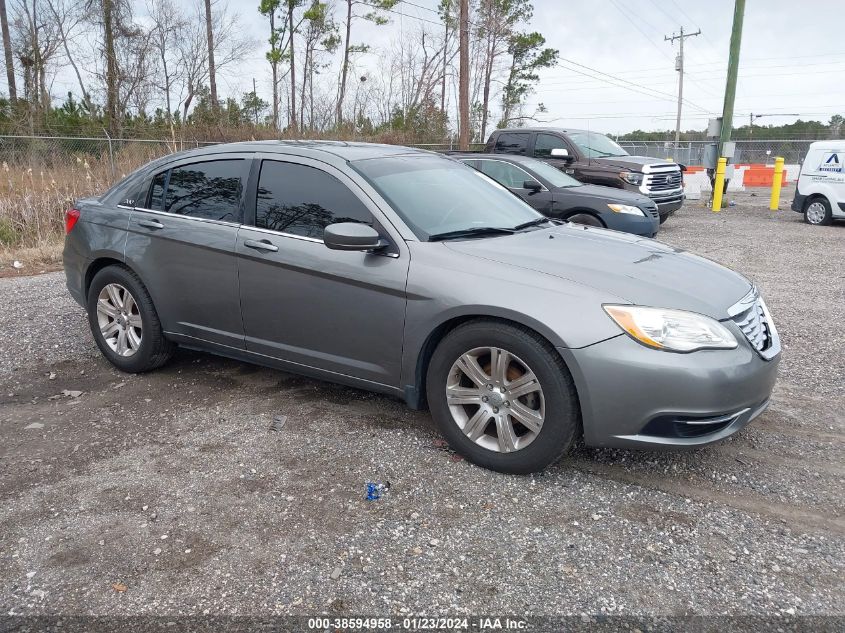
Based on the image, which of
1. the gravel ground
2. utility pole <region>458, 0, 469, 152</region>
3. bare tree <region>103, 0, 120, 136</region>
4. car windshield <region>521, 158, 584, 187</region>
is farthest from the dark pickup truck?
bare tree <region>103, 0, 120, 136</region>

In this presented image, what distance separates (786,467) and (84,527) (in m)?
3.45

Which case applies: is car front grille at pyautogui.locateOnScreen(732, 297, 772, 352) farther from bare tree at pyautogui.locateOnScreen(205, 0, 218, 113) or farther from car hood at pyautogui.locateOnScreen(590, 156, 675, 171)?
bare tree at pyautogui.locateOnScreen(205, 0, 218, 113)

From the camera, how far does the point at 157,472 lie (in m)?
3.58

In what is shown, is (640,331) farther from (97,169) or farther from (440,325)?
(97,169)

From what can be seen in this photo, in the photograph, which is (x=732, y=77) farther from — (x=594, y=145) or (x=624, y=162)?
(x=624, y=162)

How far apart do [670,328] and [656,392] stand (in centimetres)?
30

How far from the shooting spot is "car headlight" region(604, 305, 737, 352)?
312 centimetres

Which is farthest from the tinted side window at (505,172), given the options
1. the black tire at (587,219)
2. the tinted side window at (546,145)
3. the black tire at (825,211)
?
the black tire at (825,211)

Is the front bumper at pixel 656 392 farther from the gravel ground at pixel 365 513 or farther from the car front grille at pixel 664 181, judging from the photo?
the car front grille at pixel 664 181

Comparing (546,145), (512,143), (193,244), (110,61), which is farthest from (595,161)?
(110,61)

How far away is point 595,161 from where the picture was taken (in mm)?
13039

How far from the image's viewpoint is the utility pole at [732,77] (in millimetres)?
19812

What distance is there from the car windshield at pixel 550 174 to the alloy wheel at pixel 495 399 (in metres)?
7.38

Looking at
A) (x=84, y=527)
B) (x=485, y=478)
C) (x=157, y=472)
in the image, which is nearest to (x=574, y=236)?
(x=485, y=478)
